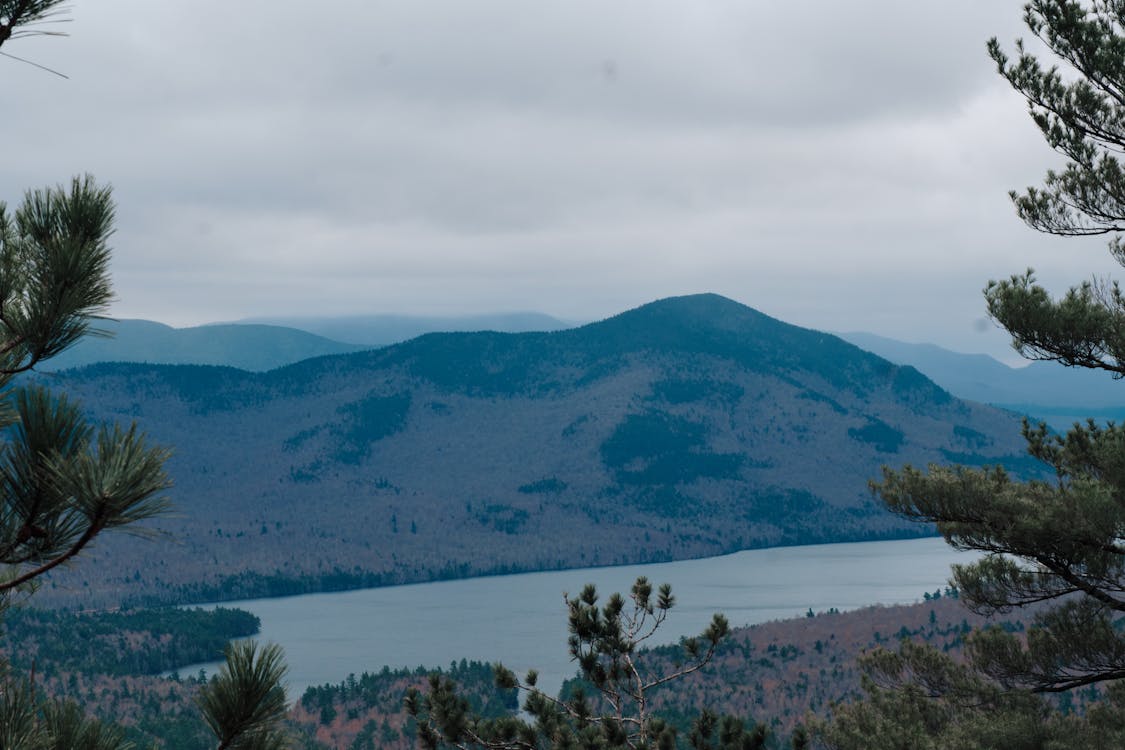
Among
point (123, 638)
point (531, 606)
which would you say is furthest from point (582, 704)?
point (531, 606)

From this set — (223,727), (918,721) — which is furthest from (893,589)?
(223,727)

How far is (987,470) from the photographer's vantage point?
49.1 feet

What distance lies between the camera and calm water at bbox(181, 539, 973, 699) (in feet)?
367

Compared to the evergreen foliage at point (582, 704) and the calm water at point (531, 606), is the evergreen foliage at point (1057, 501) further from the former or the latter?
the calm water at point (531, 606)

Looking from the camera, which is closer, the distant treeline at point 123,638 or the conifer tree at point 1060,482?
the conifer tree at point 1060,482

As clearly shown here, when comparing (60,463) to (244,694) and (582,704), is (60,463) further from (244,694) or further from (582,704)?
(582,704)

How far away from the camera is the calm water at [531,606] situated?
111931 mm

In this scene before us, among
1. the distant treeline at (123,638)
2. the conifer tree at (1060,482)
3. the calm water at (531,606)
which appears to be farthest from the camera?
the calm water at (531,606)

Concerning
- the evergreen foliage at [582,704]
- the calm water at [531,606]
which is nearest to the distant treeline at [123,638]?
the calm water at [531,606]

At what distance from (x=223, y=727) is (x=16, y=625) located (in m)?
118

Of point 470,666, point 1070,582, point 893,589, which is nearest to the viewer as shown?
point 1070,582

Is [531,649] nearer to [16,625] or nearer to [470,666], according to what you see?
[470,666]

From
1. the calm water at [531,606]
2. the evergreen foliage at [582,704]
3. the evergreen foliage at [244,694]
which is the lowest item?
the calm water at [531,606]

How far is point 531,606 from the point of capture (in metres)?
147
